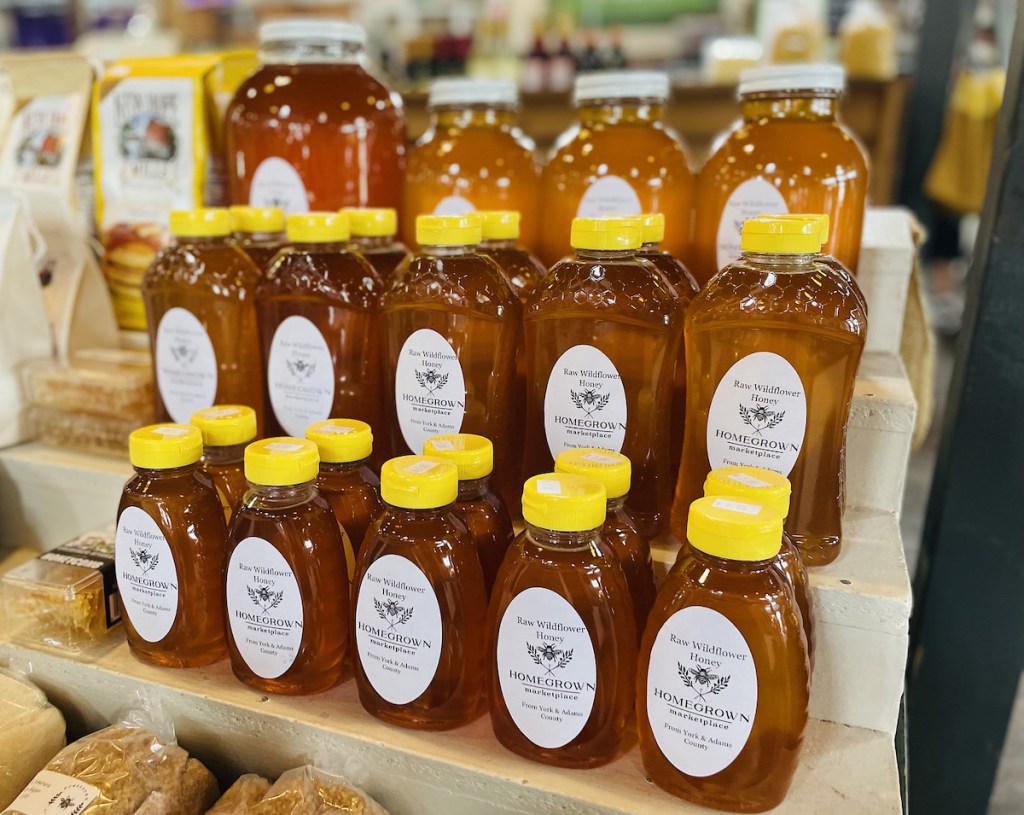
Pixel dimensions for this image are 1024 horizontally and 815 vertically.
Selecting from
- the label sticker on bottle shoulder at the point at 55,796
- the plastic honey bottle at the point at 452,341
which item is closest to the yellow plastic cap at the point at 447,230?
the plastic honey bottle at the point at 452,341

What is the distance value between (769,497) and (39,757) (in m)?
0.79

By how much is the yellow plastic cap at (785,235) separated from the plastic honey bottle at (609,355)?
107mm

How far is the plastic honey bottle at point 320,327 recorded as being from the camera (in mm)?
947

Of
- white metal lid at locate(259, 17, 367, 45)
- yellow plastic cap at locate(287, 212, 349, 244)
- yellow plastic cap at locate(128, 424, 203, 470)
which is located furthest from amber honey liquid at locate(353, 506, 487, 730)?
white metal lid at locate(259, 17, 367, 45)

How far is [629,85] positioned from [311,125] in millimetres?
437

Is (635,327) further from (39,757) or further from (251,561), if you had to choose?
(39,757)

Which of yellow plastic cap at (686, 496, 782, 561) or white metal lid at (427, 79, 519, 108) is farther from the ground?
white metal lid at (427, 79, 519, 108)

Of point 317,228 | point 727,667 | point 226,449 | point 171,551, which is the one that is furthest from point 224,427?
point 727,667

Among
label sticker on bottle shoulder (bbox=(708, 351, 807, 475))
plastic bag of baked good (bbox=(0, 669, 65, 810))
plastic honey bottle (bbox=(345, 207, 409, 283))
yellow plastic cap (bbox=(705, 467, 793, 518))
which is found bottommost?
plastic bag of baked good (bbox=(0, 669, 65, 810))

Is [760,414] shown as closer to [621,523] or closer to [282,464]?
[621,523]

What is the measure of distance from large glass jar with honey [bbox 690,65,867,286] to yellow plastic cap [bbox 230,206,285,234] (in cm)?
55

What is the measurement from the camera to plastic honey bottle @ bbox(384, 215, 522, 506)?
859 mm

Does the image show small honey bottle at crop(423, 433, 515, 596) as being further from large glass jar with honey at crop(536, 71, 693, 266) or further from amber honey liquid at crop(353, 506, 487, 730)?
large glass jar with honey at crop(536, 71, 693, 266)

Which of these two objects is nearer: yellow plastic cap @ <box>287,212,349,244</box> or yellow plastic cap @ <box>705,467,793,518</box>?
yellow plastic cap @ <box>705,467,793,518</box>
